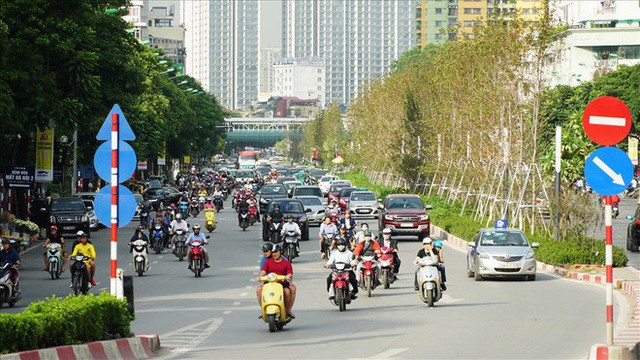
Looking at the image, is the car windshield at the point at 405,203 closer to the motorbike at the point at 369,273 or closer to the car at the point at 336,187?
the motorbike at the point at 369,273

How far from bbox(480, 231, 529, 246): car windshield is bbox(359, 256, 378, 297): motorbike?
4.92 m

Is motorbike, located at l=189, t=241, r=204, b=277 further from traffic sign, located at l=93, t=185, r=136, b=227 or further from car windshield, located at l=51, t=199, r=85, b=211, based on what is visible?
car windshield, located at l=51, t=199, r=85, b=211

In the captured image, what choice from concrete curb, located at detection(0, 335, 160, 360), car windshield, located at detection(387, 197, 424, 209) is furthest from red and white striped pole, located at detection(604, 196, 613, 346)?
car windshield, located at detection(387, 197, 424, 209)

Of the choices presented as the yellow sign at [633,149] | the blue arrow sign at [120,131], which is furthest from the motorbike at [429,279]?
the yellow sign at [633,149]

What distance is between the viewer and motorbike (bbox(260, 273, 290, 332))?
73.8ft

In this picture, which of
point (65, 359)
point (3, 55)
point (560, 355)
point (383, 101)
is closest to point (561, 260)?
point (3, 55)

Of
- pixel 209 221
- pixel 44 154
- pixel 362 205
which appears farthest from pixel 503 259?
pixel 362 205

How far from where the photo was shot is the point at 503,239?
115 feet

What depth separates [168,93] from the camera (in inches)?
4656

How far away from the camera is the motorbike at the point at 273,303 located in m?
22.5

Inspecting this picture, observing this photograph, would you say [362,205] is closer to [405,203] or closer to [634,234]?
[405,203]

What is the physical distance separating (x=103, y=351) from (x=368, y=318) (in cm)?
739

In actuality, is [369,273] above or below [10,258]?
below

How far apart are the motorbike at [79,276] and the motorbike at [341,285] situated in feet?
22.7
